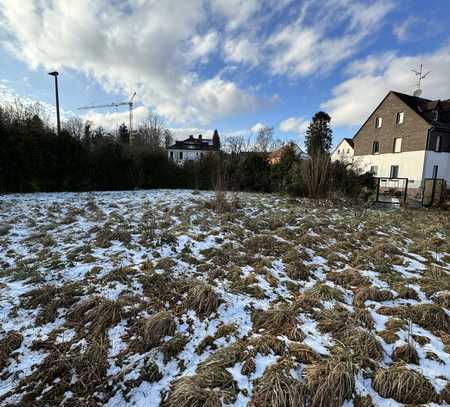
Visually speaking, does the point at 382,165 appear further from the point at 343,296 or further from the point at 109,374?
the point at 109,374

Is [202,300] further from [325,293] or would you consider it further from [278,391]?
[325,293]

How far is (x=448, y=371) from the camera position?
78.4 inches

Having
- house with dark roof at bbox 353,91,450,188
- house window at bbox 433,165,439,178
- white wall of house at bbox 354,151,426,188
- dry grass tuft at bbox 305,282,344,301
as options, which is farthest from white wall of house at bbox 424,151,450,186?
dry grass tuft at bbox 305,282,344,301

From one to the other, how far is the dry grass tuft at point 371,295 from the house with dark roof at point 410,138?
708 inches

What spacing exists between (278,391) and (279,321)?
0.79m

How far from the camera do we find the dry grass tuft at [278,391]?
172 cm

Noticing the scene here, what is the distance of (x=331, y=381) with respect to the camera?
5.91ft

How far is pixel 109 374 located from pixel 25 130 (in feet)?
36.2

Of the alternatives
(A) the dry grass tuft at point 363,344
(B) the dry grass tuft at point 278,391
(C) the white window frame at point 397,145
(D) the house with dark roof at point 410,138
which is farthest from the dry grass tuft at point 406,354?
(C) the white window frame at point 397,145

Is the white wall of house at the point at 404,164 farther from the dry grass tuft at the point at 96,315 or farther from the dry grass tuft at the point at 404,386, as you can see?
the dry grass tuft at the point at 96,315

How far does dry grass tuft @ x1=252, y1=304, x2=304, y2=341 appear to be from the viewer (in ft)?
7.84

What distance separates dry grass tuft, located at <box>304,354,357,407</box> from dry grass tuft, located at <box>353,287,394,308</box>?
1.13 m

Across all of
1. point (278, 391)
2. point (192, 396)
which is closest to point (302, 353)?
point (278, 391)

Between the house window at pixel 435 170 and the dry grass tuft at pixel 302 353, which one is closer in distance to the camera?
the dry grass tuft at pixel 302 353
